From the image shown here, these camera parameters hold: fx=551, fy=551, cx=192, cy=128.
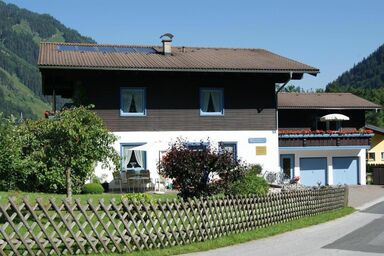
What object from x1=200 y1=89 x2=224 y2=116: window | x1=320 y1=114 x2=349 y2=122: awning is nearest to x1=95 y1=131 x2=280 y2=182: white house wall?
x1=200 y1=89 x2=224 y2=116: window

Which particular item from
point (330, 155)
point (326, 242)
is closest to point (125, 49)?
point (330, 155)

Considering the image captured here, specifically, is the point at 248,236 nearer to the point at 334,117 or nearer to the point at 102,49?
the point at 102,49

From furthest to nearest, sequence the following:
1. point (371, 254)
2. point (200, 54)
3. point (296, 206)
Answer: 1. point (200, 54)
2. point (296, 206)
3. point (371, 254)

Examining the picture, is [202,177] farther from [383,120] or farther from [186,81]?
[383,120]

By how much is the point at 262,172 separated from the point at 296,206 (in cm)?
1201

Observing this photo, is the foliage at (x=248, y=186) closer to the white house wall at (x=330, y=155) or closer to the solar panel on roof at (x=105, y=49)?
the solar panel on roof at (x=105, y=49)

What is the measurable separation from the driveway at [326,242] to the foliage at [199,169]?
219 cm

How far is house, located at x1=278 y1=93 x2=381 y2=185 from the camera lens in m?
33.5

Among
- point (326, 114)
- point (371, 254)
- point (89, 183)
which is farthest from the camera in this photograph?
point (326, 114)

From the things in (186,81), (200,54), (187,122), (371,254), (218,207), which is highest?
(200,54)

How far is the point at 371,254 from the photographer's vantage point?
36.3 feet

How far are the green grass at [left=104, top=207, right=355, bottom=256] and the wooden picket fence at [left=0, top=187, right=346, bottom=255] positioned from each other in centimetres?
19

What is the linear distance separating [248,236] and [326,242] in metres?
1.77

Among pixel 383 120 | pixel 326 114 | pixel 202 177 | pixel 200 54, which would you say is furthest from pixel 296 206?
pixel 383 120
